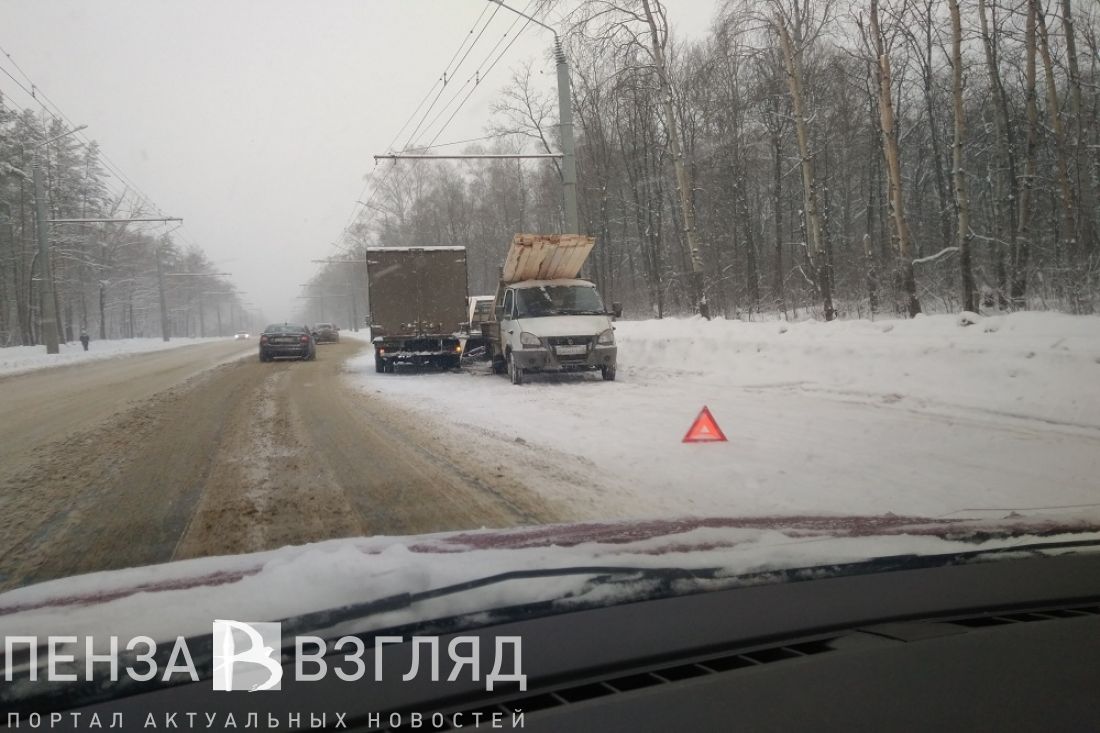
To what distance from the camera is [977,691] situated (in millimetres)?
2031

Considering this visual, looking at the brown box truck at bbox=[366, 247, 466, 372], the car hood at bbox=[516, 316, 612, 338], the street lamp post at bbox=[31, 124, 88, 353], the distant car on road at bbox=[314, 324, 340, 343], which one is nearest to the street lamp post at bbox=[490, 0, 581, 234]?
the brown box truck at bbox=[366, 247, 466, 372]

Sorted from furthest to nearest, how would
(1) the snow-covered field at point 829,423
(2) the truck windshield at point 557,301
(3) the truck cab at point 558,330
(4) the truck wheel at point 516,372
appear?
(2) the truck windshield at point 557,301 < (4) the truck wheel at point 516,372 < (3) the truck cab at point 558,330 < (1) the snow-covered field at point 829,423

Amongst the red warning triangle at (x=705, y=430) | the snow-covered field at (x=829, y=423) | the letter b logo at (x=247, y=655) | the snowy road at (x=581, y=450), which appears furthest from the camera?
the red warning triangle at (x=705, y=430)

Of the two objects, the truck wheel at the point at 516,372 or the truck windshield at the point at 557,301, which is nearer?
the truck wheel at the point at 516,372

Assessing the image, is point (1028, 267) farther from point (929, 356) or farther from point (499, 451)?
point (499, 451)

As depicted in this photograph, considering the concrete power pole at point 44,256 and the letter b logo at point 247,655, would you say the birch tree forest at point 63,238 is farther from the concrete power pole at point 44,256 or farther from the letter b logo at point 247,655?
the letter b logo at point 247,655

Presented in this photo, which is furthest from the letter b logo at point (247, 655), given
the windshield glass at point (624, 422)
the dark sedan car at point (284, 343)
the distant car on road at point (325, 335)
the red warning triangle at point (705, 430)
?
the distant car on road at point (325, 335)

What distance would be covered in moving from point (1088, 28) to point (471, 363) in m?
22.5

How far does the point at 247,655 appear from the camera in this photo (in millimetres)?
2271

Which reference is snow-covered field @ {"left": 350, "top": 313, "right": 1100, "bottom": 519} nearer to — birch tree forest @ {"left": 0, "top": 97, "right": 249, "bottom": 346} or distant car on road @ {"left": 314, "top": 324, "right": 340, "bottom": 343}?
birch tree forest @ {"left": 0, "top": 97, "right": 249, "bottom": 346}

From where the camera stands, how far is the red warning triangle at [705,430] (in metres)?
8.24

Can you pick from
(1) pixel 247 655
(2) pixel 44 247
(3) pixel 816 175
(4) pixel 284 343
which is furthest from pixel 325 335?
(1) pixel 247 655

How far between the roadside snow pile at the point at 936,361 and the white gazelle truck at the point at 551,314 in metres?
2.70

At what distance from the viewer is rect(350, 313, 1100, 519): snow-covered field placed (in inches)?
234
